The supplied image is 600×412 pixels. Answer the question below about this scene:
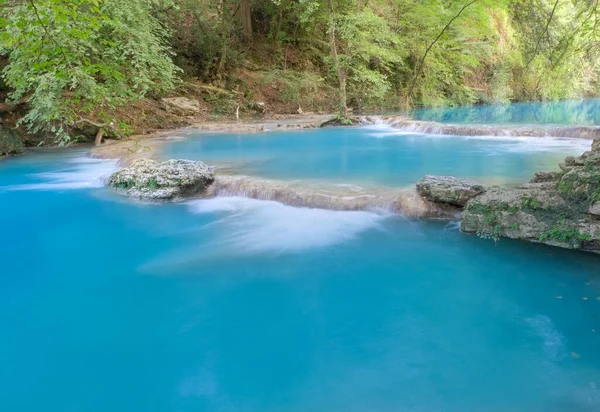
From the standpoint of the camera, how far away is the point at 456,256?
17.7 feet

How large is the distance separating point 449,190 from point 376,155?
201 inches

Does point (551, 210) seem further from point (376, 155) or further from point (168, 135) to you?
point (168, 135)

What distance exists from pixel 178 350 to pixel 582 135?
541 inches

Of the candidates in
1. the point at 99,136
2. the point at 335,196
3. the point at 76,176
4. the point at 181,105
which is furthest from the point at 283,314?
the point at 181,105

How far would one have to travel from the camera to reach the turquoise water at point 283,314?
3195 mm

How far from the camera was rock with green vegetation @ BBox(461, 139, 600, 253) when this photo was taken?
5055 mm

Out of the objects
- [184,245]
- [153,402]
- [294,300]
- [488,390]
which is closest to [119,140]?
[184,245]

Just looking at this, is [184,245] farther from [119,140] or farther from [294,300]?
[119,140]

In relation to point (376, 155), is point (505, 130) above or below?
above

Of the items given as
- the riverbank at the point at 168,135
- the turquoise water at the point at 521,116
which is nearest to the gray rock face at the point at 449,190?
the riverbank at the point at 168,135

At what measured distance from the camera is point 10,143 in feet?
42.2

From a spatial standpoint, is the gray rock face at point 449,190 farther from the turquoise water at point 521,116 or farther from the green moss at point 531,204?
the turquoise water at point 521,116

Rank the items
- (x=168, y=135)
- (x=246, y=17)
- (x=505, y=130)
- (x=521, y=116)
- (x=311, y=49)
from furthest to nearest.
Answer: (x=311, y=49) → (x=246, y=17) → (x=521, y=116) → (x=168, y=135) → (x=505, y=130)

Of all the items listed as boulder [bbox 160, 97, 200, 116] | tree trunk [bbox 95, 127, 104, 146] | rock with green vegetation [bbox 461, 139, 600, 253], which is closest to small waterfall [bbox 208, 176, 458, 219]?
rock with green vegetation [bbox 461, 139, 600, 253]
